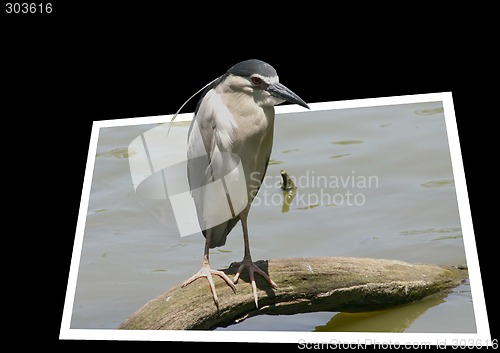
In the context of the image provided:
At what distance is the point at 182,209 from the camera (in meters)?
3.32

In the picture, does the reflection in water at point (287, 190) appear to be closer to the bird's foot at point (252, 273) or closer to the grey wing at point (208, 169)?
the grey wing at point (208, 169)

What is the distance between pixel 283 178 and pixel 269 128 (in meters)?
1.02

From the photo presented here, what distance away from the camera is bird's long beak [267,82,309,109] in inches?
105

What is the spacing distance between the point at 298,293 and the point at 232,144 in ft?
2.09

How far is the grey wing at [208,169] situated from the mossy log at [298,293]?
0.66 feet

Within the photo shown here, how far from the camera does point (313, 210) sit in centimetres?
369

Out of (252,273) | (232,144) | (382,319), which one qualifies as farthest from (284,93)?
(382,319)

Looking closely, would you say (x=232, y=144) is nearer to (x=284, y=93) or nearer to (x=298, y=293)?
(x=284, y=93)

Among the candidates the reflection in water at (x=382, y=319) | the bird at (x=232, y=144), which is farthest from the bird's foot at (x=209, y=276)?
the reflection in water at (x=382, y=319)

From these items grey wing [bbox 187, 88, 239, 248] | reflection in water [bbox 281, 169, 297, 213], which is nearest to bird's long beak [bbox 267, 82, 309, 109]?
grey wing [bbox 187, 88, 239, 248]

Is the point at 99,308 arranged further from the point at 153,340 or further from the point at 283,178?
the point at 283,178

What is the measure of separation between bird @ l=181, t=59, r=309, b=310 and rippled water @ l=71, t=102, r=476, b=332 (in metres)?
0.42

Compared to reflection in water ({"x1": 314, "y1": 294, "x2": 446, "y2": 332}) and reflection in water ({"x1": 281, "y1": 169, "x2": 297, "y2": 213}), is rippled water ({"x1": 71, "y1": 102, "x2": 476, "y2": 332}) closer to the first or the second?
reflection in water ({"x1": 281, "y1": 169, "x2": 297, "y2": 213})

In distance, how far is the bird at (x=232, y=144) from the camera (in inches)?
107
